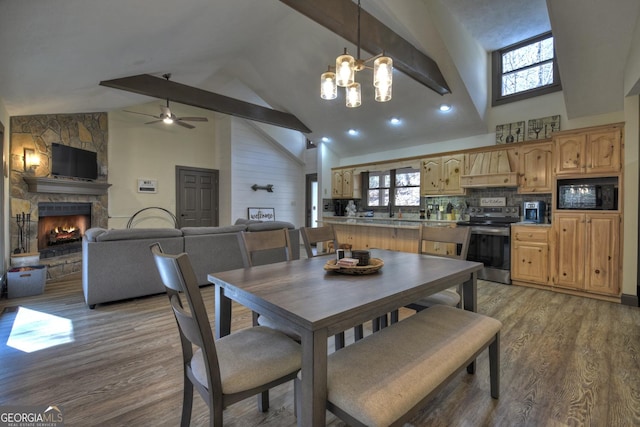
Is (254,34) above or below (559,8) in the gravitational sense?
above

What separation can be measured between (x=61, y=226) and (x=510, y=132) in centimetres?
780

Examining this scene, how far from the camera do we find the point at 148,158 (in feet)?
22.6

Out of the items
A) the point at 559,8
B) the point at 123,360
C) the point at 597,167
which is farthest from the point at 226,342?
the point at 597,167

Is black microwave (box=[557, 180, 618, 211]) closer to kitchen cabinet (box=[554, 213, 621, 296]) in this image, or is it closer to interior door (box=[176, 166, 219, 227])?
kitchen cabinet (box=[554, 213, 621, 296])

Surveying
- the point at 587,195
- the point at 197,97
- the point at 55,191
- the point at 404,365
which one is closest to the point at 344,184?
the point at 197,97

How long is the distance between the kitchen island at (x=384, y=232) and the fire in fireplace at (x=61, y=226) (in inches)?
181

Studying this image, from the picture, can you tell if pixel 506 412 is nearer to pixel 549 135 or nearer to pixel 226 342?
pixel 226 342

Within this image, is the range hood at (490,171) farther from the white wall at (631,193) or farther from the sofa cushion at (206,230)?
the sofa cushion at (206,230)

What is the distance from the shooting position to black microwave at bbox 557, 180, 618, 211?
3.68 m

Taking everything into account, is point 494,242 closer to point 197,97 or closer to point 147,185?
point 197,97

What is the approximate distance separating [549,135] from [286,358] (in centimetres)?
494

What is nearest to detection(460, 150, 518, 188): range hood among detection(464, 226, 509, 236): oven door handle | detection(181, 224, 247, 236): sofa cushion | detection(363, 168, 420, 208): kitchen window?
detection(464, 226, 509, 236): oven door handle

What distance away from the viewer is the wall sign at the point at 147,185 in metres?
6.77

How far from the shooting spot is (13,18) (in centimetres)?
202
